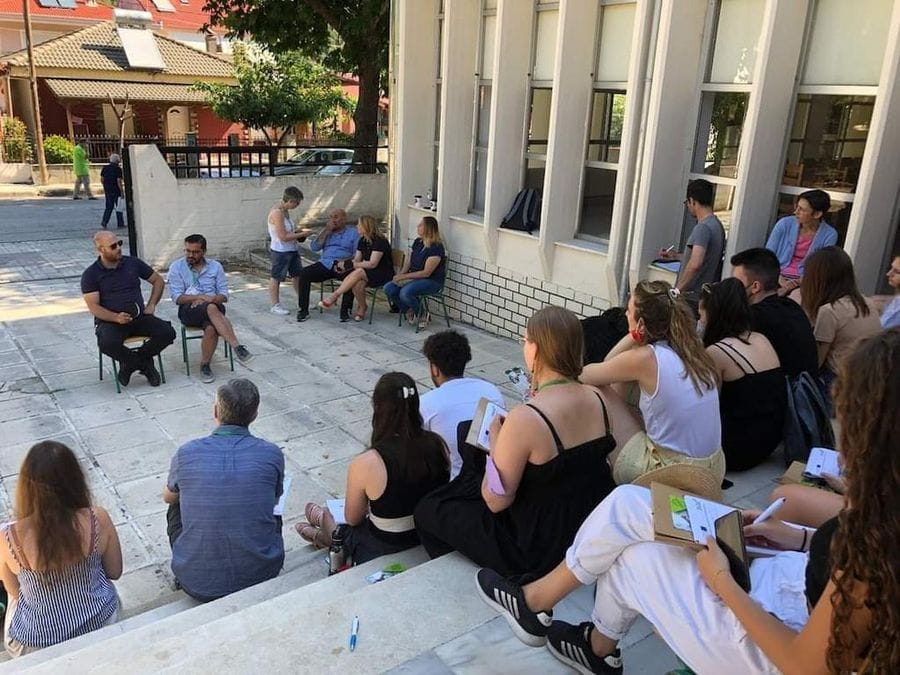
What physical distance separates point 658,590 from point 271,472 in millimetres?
1708

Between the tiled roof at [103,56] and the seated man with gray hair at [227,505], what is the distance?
83.5 ft

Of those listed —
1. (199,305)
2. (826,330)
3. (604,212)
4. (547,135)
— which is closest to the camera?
(826,330)

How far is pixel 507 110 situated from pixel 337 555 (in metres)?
5.24

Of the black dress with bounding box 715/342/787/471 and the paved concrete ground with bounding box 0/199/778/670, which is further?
the paved concrete ground with bounding box 0/199/778/670

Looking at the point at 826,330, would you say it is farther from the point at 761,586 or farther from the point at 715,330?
the point at 761,586

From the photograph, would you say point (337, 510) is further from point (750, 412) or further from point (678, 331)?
point (750, 412)

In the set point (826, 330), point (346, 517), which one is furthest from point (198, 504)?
point (826, 330)

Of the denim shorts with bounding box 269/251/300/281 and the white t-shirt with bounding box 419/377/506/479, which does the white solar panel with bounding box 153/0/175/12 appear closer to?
the denim shorts with bounding box 269/251/300/281

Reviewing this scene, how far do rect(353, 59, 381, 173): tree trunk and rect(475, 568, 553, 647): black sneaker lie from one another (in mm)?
10539

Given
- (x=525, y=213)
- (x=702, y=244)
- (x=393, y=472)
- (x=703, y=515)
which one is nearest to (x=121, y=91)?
(x=525, y=213)

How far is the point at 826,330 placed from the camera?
13.0ft

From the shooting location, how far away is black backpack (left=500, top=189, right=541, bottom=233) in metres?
7.29

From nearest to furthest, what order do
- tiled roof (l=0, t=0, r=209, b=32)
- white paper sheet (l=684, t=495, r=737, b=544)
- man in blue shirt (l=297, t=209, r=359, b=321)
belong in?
white paper sheet (l=684, t=495, r=737, b=544)
man in blue shirt (l=297, t=209, r=359, b=321)
tiled roof (l=0, t=0, r=209, b=32)

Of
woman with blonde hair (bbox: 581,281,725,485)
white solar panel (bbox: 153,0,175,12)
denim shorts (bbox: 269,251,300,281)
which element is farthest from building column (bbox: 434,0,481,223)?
white solar panel (bbox: 153,0,175,12)
